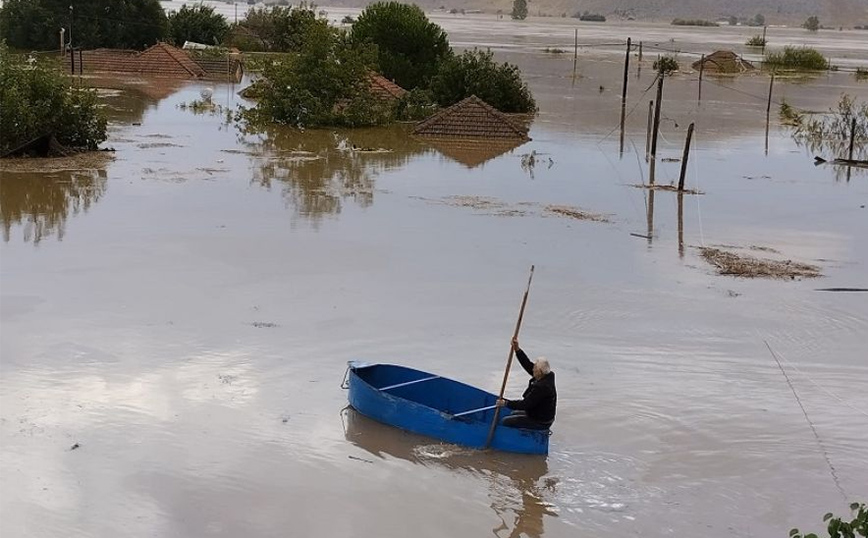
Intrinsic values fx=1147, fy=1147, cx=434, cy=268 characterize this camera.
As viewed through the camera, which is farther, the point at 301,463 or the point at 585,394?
the point at 585,394

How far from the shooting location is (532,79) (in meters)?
53.6

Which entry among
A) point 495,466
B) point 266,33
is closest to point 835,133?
point 495,466

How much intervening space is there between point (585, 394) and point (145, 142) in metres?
18.6

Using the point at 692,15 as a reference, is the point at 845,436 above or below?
below

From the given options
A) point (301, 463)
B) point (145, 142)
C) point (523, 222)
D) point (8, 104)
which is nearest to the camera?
point (301, 463)

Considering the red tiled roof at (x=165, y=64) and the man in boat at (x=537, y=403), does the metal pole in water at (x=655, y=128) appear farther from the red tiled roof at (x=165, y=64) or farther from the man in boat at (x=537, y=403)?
the red tiled roof at (x=165, y=64)

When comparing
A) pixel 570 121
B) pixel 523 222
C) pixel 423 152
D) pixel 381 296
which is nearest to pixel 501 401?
pixel 381 296

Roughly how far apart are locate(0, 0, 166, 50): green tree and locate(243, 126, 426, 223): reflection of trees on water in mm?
23770

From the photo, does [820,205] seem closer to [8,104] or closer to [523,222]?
[523,222]

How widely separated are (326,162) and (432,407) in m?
15.8

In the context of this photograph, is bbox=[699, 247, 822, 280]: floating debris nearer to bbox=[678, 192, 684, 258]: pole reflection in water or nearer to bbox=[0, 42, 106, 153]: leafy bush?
bbox=[678, 192, 684, 258]: pole reflection in water

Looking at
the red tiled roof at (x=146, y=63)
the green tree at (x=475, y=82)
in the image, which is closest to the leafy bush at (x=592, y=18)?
the red tiled roof at (x=146, y=63)

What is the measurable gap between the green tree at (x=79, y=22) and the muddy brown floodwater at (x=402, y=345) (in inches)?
1138

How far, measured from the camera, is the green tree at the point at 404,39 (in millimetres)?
39750
